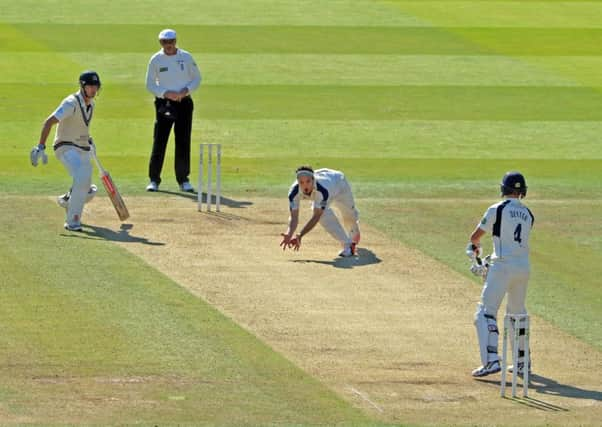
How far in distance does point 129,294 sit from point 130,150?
10474mm

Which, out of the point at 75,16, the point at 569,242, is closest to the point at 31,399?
the point at 569,242

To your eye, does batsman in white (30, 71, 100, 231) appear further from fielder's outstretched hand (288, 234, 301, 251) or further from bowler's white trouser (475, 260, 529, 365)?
bowler's white trouser (475, 260, 529, 365)

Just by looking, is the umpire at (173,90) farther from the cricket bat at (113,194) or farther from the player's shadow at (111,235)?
the player's shadow at (111,235)

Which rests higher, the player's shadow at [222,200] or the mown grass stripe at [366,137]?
the mown grass stripe at [366,137]

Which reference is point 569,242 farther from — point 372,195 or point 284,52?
point 284,52

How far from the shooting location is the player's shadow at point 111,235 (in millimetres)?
19078

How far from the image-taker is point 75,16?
119ft

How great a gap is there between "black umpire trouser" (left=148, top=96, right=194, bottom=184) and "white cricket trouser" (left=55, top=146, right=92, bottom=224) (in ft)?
9.69

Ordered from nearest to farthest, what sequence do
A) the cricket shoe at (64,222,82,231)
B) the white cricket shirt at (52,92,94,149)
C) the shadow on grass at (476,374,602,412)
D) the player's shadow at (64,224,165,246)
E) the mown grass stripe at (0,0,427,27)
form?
the shadow on grass at (476,374,602,412) → the player's shadow at (64,224,165,246) → the white cricket shirt at (52,92,94,149) → the cricket shoe at (64,222,82,231) → the mown grass stripe at (0,0,427,27)

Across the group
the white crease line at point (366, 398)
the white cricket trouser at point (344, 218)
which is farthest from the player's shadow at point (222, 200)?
the white crease line at point (366, 398)

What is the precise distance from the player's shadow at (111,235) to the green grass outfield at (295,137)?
1.39ft

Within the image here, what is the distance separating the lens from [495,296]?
13758 mm

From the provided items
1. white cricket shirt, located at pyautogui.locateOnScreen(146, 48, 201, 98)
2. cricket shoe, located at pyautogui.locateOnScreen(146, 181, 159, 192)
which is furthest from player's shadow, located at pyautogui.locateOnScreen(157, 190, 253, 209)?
white cricket shirt, located at pyautogui.locateOnScreen(146, 48, 201, 98)

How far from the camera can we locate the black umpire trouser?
22438mm
